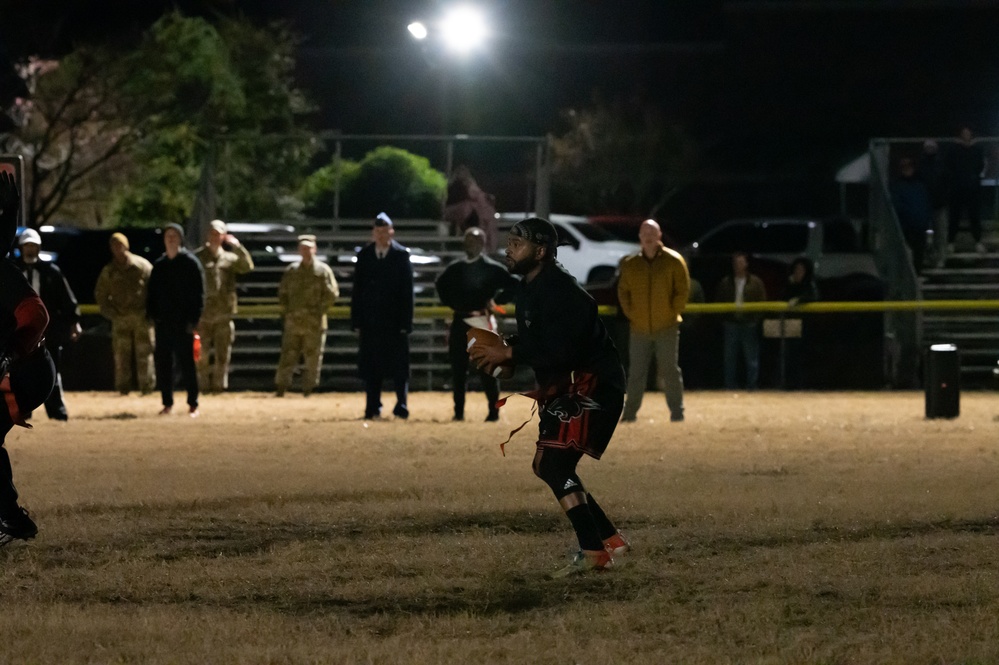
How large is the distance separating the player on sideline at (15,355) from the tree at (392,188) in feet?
74.0

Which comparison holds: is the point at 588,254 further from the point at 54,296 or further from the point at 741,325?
the point at 54,296

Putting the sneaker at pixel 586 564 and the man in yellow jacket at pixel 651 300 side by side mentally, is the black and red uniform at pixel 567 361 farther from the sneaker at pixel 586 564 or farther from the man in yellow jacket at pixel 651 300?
the man in yellow jacket at pixel 651 300

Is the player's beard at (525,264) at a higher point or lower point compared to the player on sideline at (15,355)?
higher

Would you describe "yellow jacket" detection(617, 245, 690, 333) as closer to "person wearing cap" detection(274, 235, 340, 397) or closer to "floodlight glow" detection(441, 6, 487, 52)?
"person wearing cap" detection(274, 235, 340, 397)

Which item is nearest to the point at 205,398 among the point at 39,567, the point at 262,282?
the point at 262,282

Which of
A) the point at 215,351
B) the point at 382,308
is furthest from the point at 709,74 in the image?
the point at 382,308

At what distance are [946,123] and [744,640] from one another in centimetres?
5091

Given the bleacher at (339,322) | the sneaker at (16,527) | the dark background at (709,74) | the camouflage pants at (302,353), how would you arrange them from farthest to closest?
1. the dark background at (709,74)
2. the bleacher at (339,322)
3. the camouflage pants at (302,353)
4. the sneaker at (16,527)

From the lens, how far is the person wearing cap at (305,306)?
21.0 meters

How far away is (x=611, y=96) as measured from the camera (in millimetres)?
62656

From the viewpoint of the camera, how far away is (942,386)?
18047mm

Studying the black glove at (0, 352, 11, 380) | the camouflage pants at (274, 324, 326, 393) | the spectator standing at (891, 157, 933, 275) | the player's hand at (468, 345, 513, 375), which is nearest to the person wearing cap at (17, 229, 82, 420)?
the camouflage pants at (274, 324, 326, 393)

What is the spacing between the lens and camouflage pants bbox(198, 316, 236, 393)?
2194 cm

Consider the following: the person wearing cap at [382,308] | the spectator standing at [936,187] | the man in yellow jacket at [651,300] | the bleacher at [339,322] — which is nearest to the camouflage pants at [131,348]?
the bleacher at [339,322]
